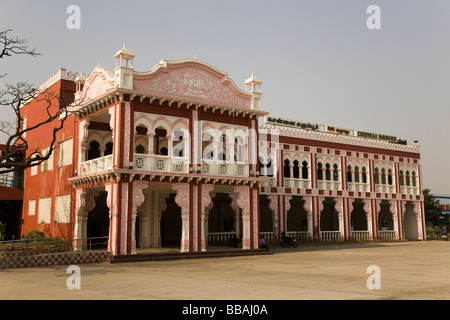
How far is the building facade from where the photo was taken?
20469mm

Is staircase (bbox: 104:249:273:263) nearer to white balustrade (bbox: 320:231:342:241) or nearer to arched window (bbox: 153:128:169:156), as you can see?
arched window (bbox: 153:128:169:156)

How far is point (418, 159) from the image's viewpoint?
39.2 meters

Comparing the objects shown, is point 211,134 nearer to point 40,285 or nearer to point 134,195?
point 134,195

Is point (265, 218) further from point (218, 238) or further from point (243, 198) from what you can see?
point (243, 198)

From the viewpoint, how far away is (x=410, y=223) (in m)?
39.4

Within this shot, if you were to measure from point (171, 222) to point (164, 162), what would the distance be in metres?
9.56

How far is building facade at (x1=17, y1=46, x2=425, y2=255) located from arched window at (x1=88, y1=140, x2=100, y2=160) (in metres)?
0.06

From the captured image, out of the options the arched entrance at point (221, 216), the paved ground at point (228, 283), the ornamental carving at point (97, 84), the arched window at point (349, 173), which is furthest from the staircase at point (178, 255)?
the arched window at point (349, 173)

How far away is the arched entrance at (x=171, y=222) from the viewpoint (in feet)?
96.9

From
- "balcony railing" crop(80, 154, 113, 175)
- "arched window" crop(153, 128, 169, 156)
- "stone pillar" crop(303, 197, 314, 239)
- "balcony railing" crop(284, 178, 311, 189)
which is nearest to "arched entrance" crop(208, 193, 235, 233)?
"balcony railing" crop(284, 178, 311, 189)

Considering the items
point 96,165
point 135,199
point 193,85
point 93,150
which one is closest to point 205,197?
point 135,199

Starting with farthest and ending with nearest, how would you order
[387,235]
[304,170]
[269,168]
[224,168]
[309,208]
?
[387,235] → [304,170] → [309,208] → [269,168] → [224,168]
